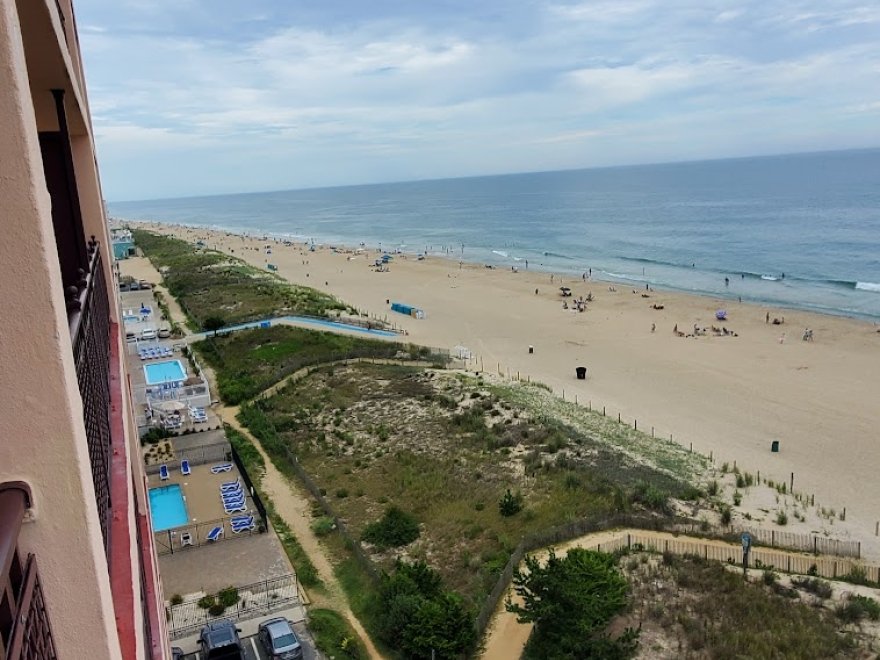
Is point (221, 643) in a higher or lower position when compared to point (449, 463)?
higher

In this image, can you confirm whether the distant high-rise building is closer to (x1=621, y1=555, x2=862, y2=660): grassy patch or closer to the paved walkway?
(x1=621, y1=555, x2=862, y2=660): grassy patch

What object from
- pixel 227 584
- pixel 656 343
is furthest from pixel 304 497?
pixel 656 343

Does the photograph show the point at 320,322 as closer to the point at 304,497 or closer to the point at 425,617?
the point at 304,497

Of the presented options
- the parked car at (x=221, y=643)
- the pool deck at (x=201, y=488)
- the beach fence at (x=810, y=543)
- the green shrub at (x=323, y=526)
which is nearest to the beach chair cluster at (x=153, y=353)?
the pool deck at (x=201, y=488)

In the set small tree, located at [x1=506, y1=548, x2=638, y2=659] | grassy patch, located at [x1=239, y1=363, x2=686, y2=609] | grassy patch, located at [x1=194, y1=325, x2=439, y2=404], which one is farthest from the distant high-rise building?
grassy patch, located at [x1=194, y1=325, x2=439, y2=404]

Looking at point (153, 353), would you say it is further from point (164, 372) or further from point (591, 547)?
point (591, 547)

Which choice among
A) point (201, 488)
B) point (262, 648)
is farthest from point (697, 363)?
point (262, 648)
